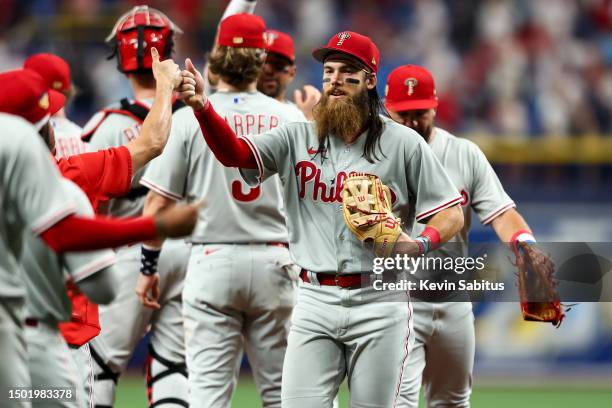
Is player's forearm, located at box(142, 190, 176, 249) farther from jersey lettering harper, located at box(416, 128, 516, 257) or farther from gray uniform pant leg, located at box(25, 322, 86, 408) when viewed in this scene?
gray uniform pant leg, located at box(25, 322, 86, 408)

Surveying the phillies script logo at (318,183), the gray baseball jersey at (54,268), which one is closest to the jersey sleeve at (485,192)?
the phillies script logo at (318,183)

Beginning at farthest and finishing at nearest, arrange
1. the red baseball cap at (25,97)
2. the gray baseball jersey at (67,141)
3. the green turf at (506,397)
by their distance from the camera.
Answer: the green turf at (506,397) < the gray baseball jersey at (67,141) < the red baseball cap at (25,97)

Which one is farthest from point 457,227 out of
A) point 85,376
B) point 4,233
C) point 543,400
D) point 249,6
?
point 543,400

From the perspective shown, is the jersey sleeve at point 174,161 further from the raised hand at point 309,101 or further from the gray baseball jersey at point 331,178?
the gray baseball jersey at point 331,178

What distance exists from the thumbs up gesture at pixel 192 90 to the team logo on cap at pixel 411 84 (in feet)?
5.63

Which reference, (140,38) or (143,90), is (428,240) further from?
→ (140,38)

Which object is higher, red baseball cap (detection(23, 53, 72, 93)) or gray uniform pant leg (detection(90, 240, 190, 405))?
red baseball cap (detection(23, 53, 72, 93))

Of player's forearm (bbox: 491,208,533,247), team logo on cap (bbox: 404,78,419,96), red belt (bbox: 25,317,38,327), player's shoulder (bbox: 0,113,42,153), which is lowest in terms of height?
red belt (bbox: 25,317,38,327)

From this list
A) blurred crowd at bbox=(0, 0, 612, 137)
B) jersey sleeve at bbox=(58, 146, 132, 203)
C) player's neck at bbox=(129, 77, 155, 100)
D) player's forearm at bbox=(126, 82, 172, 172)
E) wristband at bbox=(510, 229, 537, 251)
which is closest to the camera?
jersey sleeve at bbox=(58, 146, 132, 203)

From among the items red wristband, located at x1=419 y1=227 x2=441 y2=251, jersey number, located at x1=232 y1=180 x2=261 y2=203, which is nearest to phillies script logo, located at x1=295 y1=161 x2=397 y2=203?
red wristband, located at x1=419 y1=227 x2=441 y2=251

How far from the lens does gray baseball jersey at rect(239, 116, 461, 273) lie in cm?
515

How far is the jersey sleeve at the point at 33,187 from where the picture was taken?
3.72m

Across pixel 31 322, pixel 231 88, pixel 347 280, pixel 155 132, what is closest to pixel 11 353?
pixel 31 322

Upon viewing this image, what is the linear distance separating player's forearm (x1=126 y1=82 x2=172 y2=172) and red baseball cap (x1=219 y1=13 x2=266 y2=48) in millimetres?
1345
